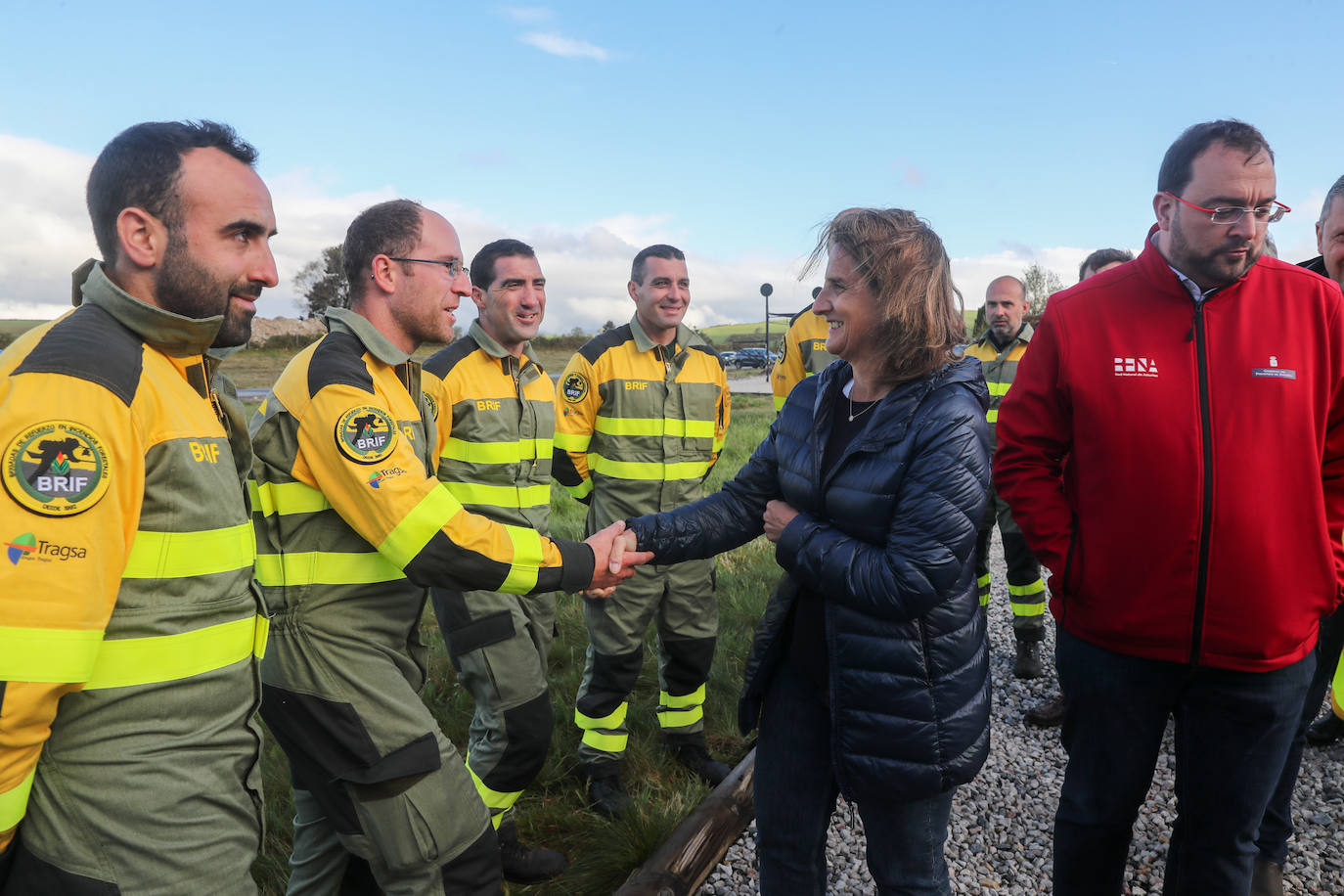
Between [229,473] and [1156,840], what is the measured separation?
3.87 meters

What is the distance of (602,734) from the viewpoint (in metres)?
3.97

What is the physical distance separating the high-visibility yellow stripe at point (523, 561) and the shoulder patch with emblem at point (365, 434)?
449mm

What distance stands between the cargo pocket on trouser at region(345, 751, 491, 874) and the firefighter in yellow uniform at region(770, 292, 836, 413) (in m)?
4.04

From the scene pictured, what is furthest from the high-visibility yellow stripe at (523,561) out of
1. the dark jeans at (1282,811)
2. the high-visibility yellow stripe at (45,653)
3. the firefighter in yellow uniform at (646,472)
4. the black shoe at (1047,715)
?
the black shoe at (1047,715)

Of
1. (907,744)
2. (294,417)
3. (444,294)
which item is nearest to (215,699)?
(294,417)

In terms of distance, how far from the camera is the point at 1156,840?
11.2ft

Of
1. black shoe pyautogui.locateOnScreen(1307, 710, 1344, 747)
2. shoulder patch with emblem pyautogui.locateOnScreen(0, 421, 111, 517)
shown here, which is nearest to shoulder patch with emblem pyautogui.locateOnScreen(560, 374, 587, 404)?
shoulder patch with emblem pyautogui.locateOnScreen(0, 421, 111, 517)

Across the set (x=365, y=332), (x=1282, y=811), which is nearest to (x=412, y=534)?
(x=365, y=332)

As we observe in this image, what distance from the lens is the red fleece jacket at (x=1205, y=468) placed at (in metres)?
2.22

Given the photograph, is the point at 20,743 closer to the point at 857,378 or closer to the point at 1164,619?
the point at 857,378

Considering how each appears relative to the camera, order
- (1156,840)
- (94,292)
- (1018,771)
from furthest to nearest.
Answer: (1018,771) → (1156,840) → (94,292)

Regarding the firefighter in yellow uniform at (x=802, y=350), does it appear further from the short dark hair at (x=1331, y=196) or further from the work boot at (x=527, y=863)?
the work boot at (x=527, y=863)

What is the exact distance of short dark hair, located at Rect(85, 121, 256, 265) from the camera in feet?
5.78

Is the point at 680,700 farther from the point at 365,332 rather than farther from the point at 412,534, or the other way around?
the point at 365,332
